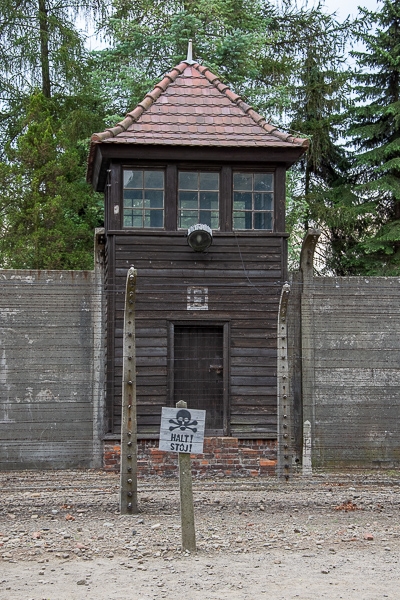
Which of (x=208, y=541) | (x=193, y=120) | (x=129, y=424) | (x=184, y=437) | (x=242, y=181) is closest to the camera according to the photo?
(x=208, y=541)

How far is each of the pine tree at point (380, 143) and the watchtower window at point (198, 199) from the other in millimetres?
9600

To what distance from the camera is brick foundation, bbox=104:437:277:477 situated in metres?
12.8

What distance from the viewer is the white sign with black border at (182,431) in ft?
27.4

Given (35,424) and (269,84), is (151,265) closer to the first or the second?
(35,424)

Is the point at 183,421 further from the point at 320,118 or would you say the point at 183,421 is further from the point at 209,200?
the point at 320,118

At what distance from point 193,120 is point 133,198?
152 cm

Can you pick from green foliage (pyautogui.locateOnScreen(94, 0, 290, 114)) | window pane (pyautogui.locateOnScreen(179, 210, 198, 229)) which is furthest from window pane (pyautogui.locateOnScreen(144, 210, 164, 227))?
green foliage (pyautogui.locateOnScreen(94, 0, 290, 114))

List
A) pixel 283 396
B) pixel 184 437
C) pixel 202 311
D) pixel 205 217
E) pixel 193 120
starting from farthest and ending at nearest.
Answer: pixel 193 120 → pixel 205 217 → pixel 202 311 → pixel 283 396 → pixel 184 437

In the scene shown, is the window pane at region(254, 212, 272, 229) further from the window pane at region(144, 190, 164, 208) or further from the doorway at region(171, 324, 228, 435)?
the doorway at region(171, 324, 228, 435)

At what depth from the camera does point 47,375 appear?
1279 cm

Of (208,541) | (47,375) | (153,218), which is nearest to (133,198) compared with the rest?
(153,218)

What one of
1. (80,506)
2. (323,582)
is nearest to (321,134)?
(80,506)

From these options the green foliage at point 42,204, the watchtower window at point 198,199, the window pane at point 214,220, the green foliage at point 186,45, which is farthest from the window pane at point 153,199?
the green foliage at point 186,45

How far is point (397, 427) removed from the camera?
1312 cm
